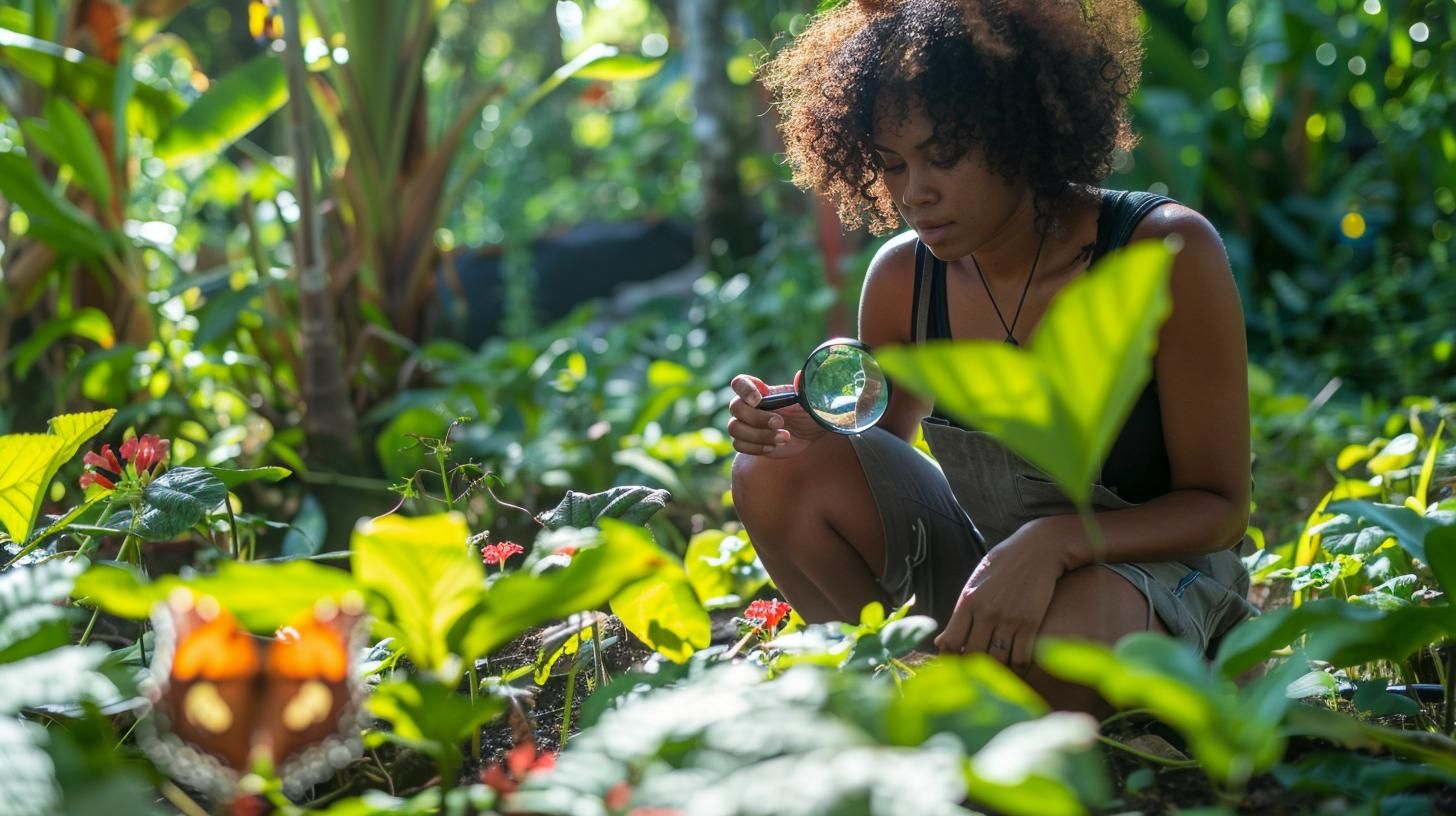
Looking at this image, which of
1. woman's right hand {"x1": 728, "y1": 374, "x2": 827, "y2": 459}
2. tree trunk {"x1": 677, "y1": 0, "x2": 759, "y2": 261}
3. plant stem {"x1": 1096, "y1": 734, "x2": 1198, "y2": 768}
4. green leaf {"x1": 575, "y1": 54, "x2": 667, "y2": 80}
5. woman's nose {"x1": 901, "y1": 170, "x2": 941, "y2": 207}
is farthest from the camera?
tree trunk {"x1": 677, "y1": 0, "x2": 759, "y2": 261}

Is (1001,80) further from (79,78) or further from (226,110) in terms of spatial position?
(79,78)

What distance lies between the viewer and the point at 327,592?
0.92m

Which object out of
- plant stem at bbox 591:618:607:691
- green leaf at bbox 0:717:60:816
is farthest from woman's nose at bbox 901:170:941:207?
green leaf at bbox 0:717:60:816

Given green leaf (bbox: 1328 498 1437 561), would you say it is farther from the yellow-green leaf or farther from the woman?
the yellow-green leaf

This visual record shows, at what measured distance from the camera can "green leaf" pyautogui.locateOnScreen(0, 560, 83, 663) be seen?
988 millimetres

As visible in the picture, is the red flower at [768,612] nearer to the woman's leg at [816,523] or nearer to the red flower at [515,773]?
the woman's leg at [816,523]

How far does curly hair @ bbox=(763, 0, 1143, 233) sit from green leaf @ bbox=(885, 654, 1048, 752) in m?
0.89

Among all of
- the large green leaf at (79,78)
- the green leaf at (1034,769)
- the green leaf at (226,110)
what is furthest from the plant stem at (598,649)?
the large green leaf at (79,78)

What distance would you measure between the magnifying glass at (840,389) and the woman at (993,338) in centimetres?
7

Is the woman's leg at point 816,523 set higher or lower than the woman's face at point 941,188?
lower

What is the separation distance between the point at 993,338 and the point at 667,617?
65 centimetres

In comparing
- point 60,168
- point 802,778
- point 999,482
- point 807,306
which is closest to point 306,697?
point 802,778

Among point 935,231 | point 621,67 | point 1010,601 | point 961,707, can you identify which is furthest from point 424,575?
point 621,67

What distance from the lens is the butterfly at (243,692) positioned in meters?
1.01
